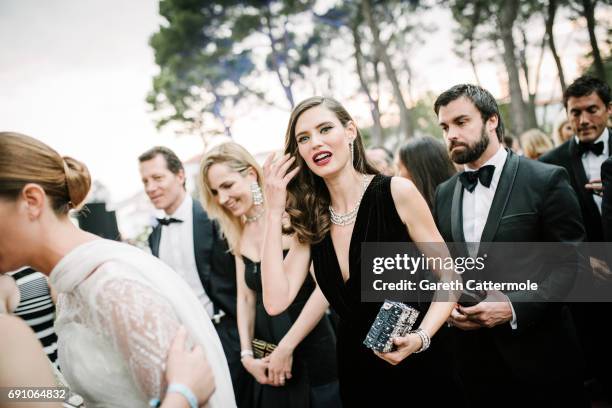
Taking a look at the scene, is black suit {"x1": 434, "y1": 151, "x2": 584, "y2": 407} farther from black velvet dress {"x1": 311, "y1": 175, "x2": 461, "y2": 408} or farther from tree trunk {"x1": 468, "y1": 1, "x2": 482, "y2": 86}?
tree trunk {"x1": 468, "y1": 1, "x2": 482, "y2": 86}

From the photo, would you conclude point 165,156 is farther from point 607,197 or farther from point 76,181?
point 607,197

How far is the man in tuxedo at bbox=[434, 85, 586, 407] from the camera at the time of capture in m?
1.89

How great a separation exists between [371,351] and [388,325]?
433 mm

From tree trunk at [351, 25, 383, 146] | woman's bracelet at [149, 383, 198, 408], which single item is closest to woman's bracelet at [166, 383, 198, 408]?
woman's bracelet at [149, 383, 198, 408]

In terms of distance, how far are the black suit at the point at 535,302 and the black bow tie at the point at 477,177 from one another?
0.31 feet

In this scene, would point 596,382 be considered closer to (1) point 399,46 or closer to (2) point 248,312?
(2) point 248,312

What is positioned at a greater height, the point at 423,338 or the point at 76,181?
the point at 76,181

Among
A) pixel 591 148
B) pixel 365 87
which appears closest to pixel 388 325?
pixel 591 148

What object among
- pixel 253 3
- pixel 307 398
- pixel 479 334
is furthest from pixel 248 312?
pixel 253 3

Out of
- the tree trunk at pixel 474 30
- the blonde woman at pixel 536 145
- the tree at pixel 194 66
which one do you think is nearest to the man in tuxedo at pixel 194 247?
the blonde woman at pixel 536 145

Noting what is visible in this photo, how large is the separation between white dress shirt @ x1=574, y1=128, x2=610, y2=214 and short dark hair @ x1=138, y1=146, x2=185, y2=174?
3.70 metres

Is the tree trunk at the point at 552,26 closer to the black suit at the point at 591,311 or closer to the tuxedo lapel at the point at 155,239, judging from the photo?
the black suit at the point at 591,311

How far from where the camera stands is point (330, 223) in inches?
78.5

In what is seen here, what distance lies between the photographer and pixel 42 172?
122 centimetres
